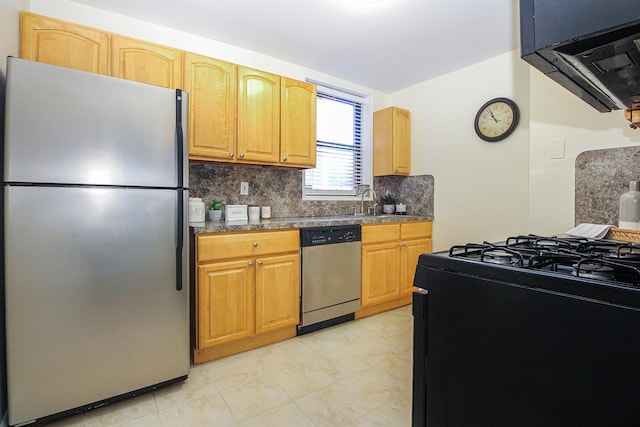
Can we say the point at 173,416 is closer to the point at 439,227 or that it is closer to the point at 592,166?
the point at 592,166

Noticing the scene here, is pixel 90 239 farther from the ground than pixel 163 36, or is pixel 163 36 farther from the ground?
pixel 163 36

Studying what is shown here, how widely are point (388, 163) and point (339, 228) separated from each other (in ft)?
4.17

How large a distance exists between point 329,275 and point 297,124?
134 cm

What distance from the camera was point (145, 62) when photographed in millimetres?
2113

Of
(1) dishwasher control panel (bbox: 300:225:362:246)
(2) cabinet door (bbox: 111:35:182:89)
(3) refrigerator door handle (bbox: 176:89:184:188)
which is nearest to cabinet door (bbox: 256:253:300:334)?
(1) dishwasher control panel (bbox: 300:225:362:246)

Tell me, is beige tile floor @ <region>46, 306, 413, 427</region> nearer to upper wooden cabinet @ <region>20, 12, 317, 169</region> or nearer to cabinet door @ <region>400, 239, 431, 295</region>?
cabinet door @ <region>400, 239, 431, 295</region>

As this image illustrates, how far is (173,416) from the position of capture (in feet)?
5.33

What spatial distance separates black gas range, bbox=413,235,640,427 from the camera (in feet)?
1.91

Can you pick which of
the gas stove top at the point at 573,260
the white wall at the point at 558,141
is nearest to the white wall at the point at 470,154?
the white wall at the point at 558,141

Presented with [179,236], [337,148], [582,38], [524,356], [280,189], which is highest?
[337,148]

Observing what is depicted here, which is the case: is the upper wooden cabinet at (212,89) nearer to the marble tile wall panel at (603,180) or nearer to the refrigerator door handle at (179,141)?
the refrigerator door handle at (179,141)

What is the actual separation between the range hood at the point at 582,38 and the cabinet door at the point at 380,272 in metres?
2.23

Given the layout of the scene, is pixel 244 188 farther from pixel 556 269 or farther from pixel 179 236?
pixel 556 269

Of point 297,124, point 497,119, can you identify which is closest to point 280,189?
point 297,124
